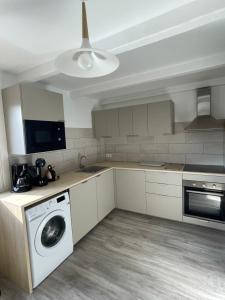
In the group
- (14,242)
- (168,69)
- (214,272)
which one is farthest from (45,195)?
(168,69)

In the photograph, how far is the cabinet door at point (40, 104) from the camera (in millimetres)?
1809

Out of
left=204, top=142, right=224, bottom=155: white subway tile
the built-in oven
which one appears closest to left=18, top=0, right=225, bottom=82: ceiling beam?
the built-in oven

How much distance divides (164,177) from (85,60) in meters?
2.15

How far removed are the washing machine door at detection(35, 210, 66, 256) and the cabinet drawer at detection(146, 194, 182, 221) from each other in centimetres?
148

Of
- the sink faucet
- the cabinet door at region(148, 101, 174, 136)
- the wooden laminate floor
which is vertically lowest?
the wooden laminate floor

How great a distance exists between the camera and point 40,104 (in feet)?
6.42

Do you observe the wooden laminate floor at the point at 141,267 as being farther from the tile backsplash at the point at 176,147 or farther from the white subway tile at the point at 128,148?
the white subway tile at the point at 128,148

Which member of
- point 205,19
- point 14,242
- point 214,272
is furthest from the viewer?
point 214,272

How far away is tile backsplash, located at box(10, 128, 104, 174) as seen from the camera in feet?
7.84

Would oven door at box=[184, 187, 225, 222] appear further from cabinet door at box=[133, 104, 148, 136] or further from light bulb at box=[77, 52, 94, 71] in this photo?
light bulb at box=[77, 52, 94, 71]

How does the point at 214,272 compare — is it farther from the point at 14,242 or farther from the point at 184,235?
the point at 14,242

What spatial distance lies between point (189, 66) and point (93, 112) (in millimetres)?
2081

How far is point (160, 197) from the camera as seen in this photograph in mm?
2656

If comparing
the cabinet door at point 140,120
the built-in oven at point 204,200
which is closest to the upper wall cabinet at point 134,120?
the cabinet door at point 140,120
